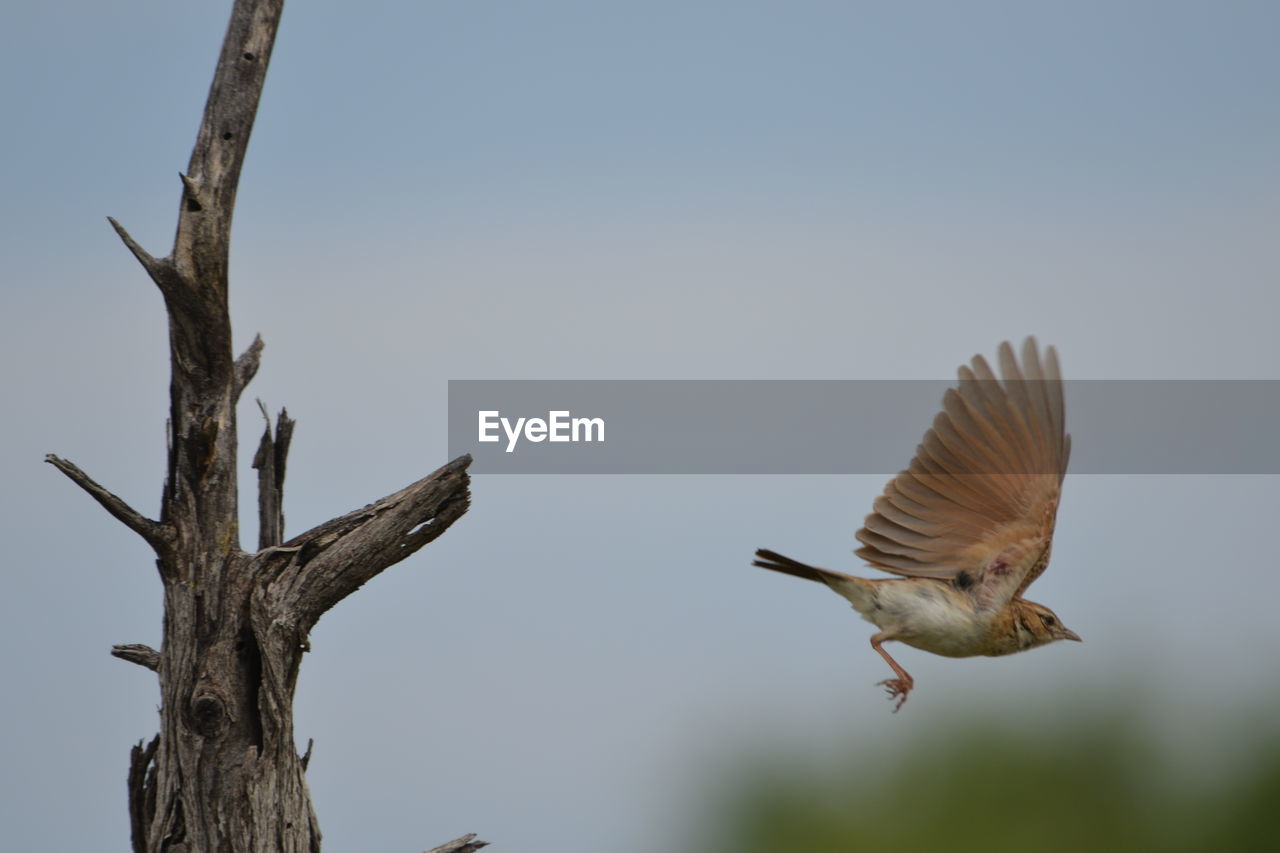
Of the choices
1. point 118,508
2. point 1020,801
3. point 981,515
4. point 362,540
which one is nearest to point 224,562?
point 118,508

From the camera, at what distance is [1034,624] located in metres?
5.35

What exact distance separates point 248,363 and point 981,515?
3.47m

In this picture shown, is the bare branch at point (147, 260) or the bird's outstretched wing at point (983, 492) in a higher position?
the bare branch at point (147, 260)

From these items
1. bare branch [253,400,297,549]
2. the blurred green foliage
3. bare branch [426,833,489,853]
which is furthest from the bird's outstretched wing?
the blurred green foliage

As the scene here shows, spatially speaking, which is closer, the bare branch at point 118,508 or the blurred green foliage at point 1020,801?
the bare branch at point 118,508

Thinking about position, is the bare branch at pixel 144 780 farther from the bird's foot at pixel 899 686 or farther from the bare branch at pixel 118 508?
the bird's foot at pixel 899 686

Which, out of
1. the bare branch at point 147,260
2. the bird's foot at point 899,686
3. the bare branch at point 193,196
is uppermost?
the bare branch at point 193,196

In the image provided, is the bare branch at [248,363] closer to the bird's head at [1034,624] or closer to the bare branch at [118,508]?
the bare branch at [118,508]

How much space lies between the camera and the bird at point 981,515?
17.4 ft

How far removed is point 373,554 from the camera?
5547 mm

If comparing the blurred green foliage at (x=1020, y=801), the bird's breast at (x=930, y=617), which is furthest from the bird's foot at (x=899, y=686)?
the blurred green foliage at (x=1020, y=801)

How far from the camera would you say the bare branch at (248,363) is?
5.88 metres

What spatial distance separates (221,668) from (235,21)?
2.89 metres

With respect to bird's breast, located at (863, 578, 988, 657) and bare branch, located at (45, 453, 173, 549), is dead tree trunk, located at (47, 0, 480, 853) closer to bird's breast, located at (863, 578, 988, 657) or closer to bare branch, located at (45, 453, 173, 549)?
bare branch, located at (45, 453, 173, 549)
